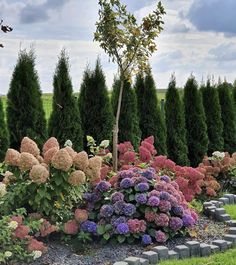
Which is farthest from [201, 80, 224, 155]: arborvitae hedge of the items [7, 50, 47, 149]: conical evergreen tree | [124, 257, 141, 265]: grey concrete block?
[124, 257, 141, 265]: grey concrete block

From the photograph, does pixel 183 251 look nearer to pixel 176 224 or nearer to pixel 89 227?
pixel 176 224

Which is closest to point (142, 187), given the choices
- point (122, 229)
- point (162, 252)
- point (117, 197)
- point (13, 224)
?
point (117, 197)

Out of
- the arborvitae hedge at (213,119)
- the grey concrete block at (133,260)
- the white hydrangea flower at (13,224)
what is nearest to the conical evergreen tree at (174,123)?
the arborvitae hedge at (213,119)

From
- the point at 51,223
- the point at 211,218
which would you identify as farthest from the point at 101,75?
the point at 51,223

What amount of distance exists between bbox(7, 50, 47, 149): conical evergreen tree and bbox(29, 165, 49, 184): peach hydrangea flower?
3.36 m

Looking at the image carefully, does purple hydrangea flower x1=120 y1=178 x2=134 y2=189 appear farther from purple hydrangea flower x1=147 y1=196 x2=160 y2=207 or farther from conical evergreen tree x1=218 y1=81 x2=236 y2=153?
conical evergreen tree x1=218 y1=81 x2=236 y2=153

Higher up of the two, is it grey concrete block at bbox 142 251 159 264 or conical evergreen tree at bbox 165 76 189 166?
conical evergreen tree at bbox 165 76 189 166

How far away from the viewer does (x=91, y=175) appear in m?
6.27

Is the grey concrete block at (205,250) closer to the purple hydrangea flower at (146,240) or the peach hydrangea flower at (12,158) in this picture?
the purple hydrangea flower at (146,240)

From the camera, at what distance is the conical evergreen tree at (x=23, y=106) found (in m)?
9.20

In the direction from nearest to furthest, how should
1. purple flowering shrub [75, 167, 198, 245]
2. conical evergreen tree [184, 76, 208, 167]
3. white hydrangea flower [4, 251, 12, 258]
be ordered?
1. white hydrangea flower [4, 251, 12, 258]
2. purple flowering shrub [75, 167, 198, 245]
3. conical evergreen tree [184, 76, 208, 167]

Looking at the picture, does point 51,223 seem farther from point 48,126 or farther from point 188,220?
point 48,126

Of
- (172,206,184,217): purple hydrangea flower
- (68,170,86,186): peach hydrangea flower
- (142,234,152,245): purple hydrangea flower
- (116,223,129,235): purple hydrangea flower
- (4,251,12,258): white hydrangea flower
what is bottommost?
(142,234,152,245): purple hydrangea flower

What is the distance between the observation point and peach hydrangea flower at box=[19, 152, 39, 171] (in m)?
6.02
